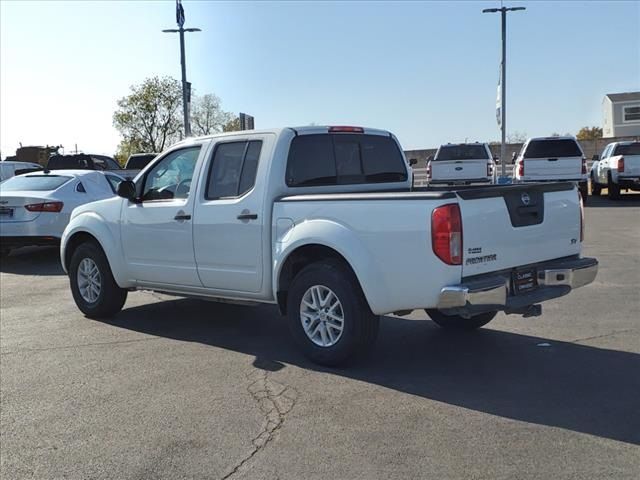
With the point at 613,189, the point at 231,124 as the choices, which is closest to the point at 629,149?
the point at 613,189

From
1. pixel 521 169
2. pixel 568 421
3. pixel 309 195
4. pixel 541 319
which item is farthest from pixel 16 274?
pixel 521 169

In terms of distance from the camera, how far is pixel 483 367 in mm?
5535

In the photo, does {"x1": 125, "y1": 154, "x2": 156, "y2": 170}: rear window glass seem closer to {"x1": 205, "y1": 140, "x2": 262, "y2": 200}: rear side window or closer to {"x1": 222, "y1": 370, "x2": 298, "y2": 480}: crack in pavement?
{"x1": 205, "y1": 140, "x2": 262, "y2": 200}: rear side window

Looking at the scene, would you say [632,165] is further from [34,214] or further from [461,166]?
[34,214]

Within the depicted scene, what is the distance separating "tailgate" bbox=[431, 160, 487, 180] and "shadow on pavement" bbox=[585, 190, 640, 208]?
11.1 feet

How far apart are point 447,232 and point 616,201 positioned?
19.4 m

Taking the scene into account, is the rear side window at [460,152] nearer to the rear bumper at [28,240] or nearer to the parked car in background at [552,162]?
the parked car in background at [552,162]

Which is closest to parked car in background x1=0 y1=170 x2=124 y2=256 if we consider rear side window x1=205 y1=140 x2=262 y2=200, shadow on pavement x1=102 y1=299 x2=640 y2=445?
shadow on pavement x1=102 y1=299 x2=640 y2=445

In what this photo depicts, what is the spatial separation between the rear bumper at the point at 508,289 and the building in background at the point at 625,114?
61191 mm

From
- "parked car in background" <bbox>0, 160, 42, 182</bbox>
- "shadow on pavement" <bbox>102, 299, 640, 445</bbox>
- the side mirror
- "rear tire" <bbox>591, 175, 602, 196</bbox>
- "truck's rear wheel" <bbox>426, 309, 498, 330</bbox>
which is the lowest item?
"shadow on pavement" <bbox>102, 299, 640, 445</bbox>

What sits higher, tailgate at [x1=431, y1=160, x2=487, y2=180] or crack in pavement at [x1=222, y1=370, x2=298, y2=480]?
tailgate at [x1=431, y1=160, x2=487, y2=180]

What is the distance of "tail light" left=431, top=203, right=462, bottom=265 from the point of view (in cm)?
473

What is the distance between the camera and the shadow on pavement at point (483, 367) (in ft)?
14.8

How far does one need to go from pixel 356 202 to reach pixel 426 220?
66 centimetres
